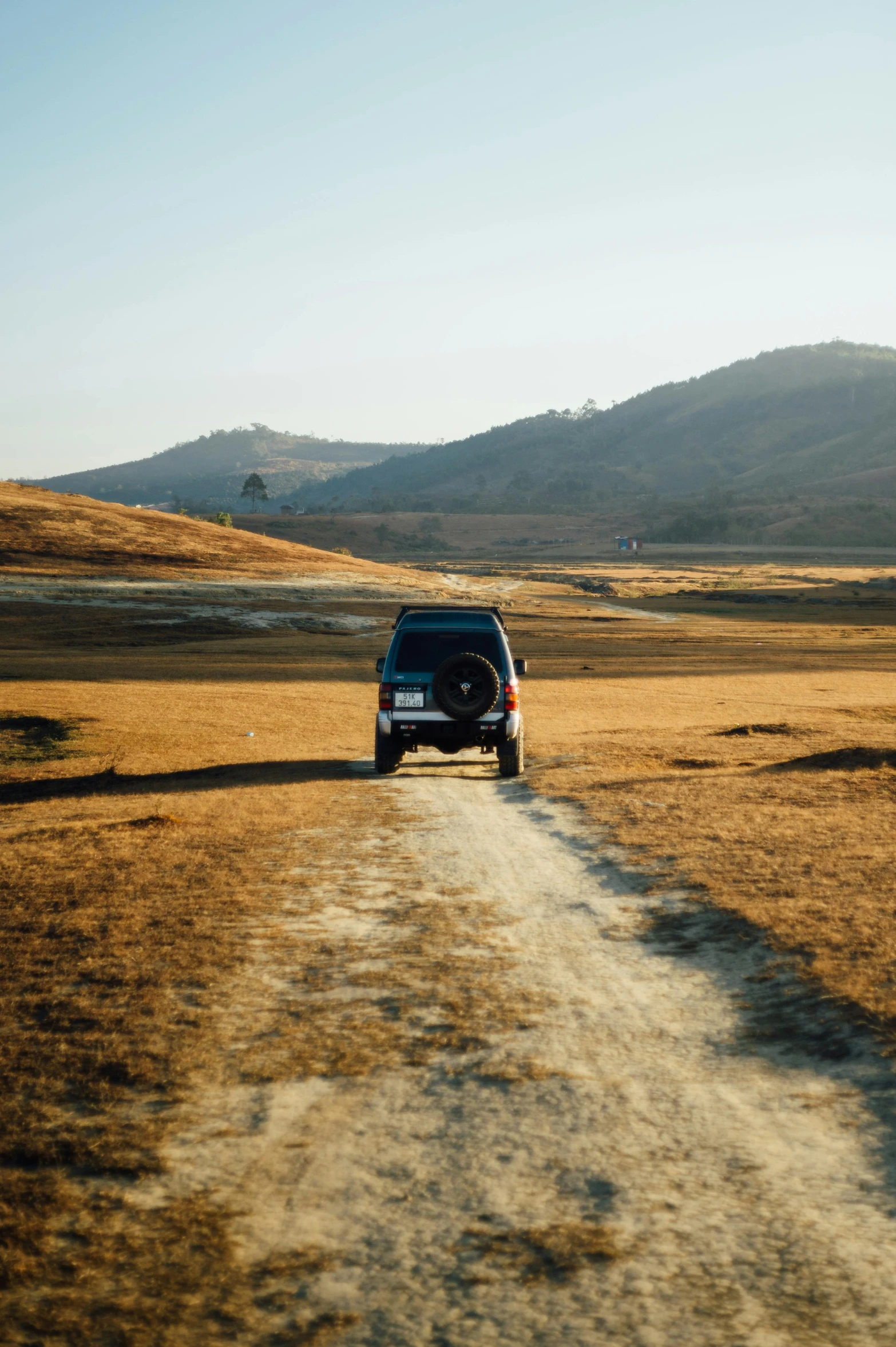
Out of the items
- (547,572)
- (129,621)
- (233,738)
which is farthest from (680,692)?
(547,572)

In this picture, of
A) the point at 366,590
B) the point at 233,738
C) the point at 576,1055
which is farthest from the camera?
the point at 366,590

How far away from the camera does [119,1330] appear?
155 inches

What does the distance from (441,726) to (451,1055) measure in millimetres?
10511

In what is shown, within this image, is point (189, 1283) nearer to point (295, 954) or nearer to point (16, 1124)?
point (16, 1124)

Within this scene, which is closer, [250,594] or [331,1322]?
[331,1322]

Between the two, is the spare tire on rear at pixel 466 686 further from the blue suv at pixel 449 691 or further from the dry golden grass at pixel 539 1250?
the dry golden grass at pixel 539 1250

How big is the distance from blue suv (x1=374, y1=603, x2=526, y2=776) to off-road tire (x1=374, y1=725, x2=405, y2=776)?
0.04ft

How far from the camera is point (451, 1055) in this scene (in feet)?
20.7

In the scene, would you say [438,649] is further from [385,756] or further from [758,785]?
[758,785]

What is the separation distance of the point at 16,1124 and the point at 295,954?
2841 mm

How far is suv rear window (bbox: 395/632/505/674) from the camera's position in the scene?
17.1m

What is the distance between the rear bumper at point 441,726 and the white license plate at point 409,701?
0.07 m

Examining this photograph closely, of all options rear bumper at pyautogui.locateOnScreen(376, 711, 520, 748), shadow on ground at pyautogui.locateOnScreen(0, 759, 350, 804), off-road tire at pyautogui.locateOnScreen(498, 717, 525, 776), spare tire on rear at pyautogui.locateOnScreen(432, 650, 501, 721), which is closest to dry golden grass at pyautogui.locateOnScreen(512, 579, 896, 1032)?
off-road tire at pyautogui.locateOnScreen(498, 717, 525, 776)

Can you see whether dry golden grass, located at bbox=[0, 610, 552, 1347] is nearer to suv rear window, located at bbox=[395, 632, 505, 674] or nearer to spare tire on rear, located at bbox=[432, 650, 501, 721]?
spare tire on rear, located at bbox=[432, 650, 501, 721]
